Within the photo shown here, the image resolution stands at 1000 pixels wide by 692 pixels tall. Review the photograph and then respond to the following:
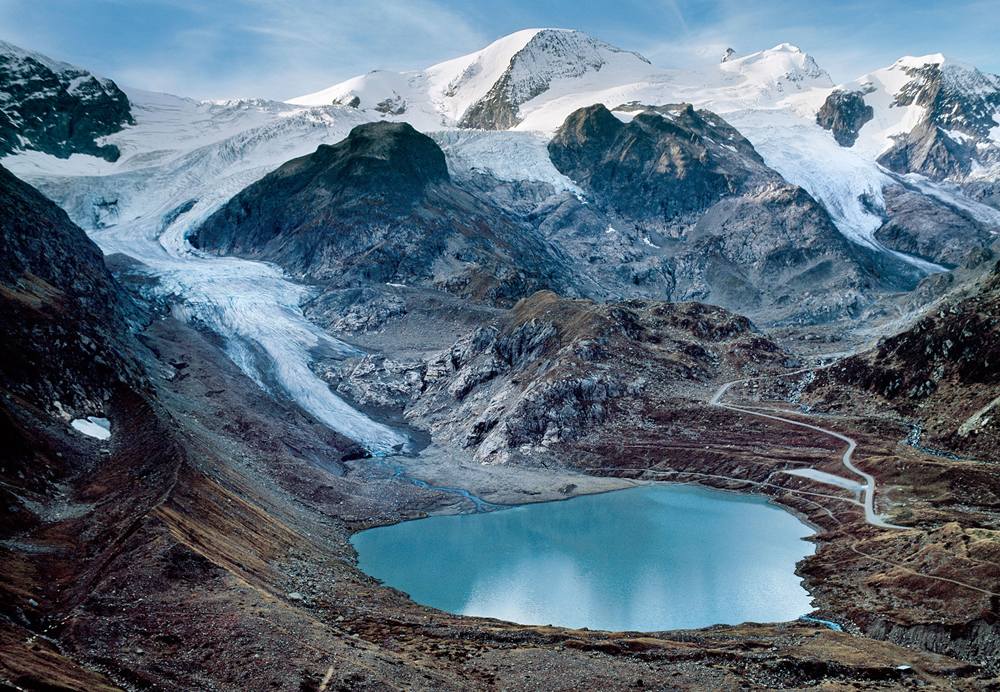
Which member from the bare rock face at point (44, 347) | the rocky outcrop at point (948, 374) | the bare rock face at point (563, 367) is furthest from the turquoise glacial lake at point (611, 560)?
the bare rock face at point (44, 347)

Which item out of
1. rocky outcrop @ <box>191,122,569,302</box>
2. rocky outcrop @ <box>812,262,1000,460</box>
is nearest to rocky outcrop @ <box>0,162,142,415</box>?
rocky outcrop @ <box>191,122,569,302</box>

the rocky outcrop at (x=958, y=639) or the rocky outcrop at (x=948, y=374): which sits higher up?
the rocky outcrop at (x=948, y=374)

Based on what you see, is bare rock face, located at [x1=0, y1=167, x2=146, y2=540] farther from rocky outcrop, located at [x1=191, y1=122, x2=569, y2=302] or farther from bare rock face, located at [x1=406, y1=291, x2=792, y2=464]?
rocky outcrop, located at [x1=191, y1=122, x2=569, y2=302]

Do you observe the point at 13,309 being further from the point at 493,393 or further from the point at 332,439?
the point at 493,393

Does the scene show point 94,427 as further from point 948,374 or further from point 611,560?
point 948,374

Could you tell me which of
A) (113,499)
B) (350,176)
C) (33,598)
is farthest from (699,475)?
(350,176)

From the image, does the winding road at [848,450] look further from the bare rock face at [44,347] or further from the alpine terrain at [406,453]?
the bare rock face at [44,347]

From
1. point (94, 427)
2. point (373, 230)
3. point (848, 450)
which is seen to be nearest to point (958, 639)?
point (848, 450)
